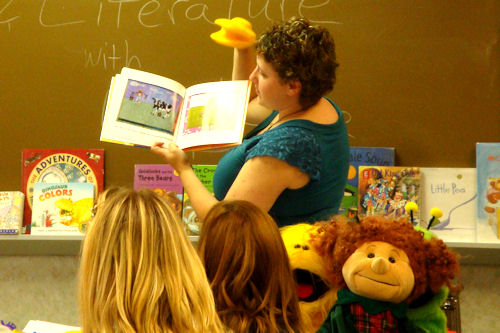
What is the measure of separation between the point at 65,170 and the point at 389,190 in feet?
3.88

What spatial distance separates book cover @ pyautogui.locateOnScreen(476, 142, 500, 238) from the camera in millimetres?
2176

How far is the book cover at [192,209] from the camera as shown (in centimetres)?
234

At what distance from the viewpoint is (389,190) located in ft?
7.34

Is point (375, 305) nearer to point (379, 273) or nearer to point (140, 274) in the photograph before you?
point (379, 273)

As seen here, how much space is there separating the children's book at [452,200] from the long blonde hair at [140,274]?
1.36 m

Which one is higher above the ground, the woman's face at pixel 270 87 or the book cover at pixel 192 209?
the woman's face at pixel 270 87

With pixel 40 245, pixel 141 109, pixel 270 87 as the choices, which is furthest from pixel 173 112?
pixel 40 245

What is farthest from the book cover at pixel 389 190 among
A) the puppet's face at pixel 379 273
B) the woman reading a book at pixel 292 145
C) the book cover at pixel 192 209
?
the puppet's face at pixel 379 273

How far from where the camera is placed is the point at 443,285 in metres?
1.39

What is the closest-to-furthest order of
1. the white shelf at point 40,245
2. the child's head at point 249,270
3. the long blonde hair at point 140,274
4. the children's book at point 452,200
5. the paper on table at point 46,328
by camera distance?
the long blonde hair at point 140,274
the child's head at point 249,270
the paper on table at point 46,328
the children's book at point 452,200
the white shelf at point 40,245

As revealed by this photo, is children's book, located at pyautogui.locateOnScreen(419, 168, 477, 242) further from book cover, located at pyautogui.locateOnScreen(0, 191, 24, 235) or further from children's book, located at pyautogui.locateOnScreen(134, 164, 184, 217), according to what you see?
book cover, located at pyautogui.locateOnScreen(0, 191, 24, 235)

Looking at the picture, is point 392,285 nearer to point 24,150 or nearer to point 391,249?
point 391,249

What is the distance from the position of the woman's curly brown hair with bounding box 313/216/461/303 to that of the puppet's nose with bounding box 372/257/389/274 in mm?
66

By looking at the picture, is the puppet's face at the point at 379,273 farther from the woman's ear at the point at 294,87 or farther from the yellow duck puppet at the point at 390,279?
the woman's ear at the point at 294,87
